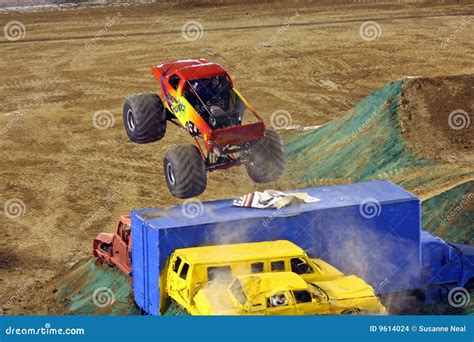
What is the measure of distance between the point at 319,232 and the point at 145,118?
4.35 metres

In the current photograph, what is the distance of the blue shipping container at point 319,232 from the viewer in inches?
747

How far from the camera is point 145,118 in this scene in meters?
21.4

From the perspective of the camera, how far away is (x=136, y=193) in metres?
30.9

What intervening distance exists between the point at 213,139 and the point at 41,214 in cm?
1093

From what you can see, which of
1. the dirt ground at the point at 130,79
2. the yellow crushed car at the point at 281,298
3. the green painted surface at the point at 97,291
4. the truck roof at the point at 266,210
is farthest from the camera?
the dirt ground at the point at 130,79

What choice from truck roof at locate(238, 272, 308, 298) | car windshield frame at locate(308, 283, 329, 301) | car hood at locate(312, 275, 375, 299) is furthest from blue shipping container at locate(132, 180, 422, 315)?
car windshield frame at locate(308, 283, 329, 301)

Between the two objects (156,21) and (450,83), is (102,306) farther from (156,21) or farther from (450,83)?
(156,21)

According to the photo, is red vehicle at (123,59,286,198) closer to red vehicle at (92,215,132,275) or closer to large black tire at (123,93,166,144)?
large black tire at (123,93,166,144)

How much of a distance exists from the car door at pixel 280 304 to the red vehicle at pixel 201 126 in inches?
157

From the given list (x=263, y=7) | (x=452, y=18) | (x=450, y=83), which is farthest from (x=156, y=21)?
(x=450, y=83)

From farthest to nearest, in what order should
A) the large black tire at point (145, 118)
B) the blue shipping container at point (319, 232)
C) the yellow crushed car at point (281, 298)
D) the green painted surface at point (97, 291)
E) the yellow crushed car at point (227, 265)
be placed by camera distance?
the green painted surface at point (97, 291) → the large black tire at point (145, 118) → the blue shipping container at point (319, 232) → the yellow crushed car at point (227, 265) → the yellow crushed car at point (281, 298)

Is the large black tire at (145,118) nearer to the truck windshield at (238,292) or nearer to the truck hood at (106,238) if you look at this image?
the truck hood at (106,238)

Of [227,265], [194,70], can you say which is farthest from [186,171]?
[227,265]

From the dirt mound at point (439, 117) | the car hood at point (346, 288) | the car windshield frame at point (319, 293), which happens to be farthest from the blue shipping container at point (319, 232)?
the dirt mound at point (439, 117)
